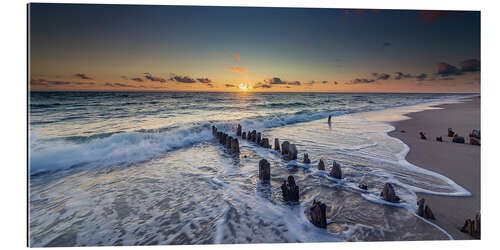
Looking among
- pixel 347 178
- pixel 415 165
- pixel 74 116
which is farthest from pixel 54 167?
pixel 415 165

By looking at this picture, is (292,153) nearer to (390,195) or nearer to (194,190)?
(390,195)

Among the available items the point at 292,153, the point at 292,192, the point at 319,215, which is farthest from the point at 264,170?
the point at 319,215

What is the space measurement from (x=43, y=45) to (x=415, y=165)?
738 cm

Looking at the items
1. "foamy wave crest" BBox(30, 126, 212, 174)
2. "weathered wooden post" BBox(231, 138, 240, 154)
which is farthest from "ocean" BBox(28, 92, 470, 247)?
"weathered wooden post" BBox(231, 138, 240, 154)

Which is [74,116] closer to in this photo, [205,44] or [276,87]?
[205,44]

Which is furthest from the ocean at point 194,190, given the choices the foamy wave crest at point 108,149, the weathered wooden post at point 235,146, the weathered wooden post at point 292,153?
the weathered wooden post at point 292,153

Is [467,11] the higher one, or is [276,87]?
[467,11]

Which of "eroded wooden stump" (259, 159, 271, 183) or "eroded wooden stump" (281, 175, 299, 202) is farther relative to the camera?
"eroded wooden stump" (259, 159, 271, 183)

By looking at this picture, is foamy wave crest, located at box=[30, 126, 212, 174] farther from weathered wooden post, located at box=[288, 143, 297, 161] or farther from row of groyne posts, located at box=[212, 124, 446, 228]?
weathered wooden post, located at box=[288, 143, 297, 161]

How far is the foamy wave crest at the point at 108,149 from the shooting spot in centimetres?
437

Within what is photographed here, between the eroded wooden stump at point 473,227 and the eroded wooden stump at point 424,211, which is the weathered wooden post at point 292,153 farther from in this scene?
the eroded wooden stump at point 473,227

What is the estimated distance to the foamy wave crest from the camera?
4.37m

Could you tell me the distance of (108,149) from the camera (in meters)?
5.66
